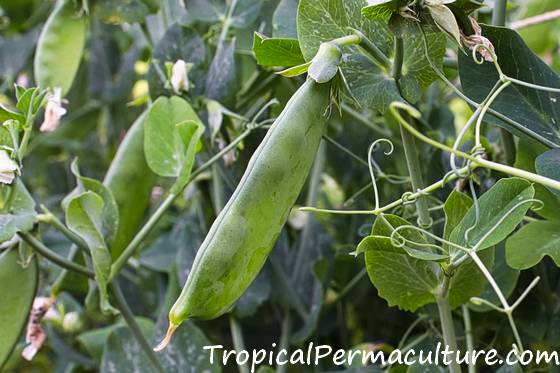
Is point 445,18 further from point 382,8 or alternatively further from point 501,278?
point 501,278

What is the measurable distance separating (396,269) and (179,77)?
0.27m

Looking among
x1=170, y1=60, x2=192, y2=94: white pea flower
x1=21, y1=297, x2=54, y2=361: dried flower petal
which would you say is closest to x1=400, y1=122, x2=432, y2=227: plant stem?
x1=170, y1=60, x2=192, y2=94: white pea flower

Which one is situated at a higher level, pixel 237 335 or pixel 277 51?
pixel 277 51

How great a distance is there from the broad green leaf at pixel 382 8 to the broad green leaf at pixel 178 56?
282 mm

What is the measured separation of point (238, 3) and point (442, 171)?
0.27m

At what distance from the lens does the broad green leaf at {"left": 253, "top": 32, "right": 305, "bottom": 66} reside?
0.45m

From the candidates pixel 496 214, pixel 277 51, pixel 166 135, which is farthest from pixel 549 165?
pixel 166 135

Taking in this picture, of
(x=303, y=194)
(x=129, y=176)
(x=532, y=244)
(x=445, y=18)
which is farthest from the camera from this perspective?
(x=303, y=194)

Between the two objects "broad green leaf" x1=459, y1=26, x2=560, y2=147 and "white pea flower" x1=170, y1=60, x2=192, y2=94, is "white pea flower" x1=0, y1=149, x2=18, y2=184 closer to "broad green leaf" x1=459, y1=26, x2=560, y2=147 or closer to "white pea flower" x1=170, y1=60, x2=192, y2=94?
"white pea flower" x1=170, y1=60, x2=192, y2=94

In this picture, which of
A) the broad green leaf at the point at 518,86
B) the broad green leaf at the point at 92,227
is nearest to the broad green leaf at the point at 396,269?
the broad green leaf at the point at 518,86

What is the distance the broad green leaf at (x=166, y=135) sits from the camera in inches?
23.3

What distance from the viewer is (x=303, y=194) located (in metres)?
0.89

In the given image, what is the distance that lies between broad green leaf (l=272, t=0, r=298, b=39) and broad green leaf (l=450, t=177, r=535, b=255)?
0.69ft

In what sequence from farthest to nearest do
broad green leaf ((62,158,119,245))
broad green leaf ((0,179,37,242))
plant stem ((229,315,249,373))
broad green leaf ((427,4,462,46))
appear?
plant stem ((229,315,249,373)) → broad green leaf ((62,158,119,245)) → broad green leaf ((0,179,37,242)) → broad green leaf ((427,4,462,46))
